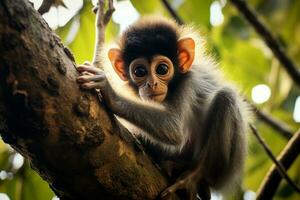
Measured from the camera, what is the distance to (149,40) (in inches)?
214

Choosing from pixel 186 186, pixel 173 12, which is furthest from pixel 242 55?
pixel 186 186

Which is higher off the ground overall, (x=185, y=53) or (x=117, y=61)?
(x=117, y=61)

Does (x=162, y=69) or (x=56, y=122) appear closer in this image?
(x=56, y=122)

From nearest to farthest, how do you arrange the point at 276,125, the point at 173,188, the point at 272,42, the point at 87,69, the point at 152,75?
1. the point at 87,69
2. the point at 173,188
3. the point at 152,75
4. the point at 272,42
5. the point at 276,125

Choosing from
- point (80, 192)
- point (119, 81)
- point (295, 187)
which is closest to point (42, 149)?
point (80, 192)

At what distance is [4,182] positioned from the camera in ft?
15.9

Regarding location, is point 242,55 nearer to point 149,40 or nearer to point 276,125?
point 276,125

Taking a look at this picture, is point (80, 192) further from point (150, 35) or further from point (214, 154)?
point (150, 35)

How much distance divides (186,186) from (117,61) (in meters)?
1.74

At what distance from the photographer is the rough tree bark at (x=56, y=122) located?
291cm

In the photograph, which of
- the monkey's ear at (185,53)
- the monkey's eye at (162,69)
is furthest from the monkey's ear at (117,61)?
the monkey's ear at (185,53)

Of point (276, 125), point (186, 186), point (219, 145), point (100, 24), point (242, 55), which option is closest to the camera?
point (186, 186)

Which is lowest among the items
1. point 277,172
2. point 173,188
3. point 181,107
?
point 277,172

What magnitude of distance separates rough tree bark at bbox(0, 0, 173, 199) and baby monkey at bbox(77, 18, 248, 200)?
2.50 ft
